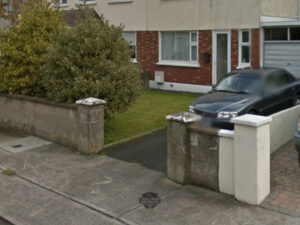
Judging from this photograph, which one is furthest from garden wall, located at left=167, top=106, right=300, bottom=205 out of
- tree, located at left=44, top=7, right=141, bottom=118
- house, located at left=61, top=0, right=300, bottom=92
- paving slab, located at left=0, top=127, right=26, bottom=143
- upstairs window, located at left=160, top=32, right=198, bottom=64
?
upstairs window, located at left=160, top=32, right=198, bottom=64

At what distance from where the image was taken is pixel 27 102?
11.7 m

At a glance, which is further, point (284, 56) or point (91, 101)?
point (284, 56)

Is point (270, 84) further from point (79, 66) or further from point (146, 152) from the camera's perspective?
point (79, 66)

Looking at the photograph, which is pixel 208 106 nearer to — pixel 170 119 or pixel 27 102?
pixel 170 119

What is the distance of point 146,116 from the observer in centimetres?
1314

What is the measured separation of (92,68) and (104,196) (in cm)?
396

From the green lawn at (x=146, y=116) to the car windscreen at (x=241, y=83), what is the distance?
197cm

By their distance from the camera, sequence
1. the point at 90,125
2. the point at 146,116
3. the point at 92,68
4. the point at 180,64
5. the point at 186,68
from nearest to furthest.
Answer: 1. the point at 90,125
2. the point at 92,68
3. the point at 146,116
4. the point at 186,68
5. the point at 180,64

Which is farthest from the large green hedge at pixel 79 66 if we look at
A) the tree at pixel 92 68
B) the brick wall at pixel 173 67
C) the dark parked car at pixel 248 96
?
the brick wall at pixel 173 67

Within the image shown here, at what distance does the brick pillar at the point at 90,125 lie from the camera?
953 centimetres

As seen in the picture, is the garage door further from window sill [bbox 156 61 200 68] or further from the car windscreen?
the car windscreen

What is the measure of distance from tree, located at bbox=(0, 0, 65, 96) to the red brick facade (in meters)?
6.90

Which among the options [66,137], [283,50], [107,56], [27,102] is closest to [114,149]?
[66,137]

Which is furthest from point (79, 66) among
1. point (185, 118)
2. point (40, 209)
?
point (40, 209)
